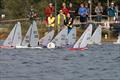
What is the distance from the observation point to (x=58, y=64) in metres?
23.3

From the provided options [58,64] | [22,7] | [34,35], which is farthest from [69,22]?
[22,7]

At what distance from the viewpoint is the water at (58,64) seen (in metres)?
19.4

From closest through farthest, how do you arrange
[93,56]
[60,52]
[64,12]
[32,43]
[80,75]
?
[80,75] → [93,56] → [60,52] → [32,43] → [64,12]

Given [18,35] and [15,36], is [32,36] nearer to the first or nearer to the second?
[18,35]

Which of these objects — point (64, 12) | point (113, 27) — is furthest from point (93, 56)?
point (113, 27)

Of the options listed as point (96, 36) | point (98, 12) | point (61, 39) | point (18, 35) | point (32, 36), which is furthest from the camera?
point (98, 12)

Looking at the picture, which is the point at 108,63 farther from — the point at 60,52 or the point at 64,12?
the point at 64,12

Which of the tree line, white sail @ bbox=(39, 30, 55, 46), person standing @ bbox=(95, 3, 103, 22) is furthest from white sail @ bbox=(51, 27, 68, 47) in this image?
the tree line

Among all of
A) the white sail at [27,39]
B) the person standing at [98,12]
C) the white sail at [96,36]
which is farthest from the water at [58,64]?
the person standing at [98,12]

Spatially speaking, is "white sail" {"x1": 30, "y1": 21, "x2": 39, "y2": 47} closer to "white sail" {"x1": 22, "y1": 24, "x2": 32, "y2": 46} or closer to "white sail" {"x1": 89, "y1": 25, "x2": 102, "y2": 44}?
"white sail" {"x1": 22, "y1": 24, "x2": 32, "y2": 46}

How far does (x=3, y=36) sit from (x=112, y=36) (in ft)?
25.0

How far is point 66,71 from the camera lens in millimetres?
20781

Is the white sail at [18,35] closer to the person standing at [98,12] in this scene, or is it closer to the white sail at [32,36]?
the white sail at [32,36]

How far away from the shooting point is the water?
19.4 m
